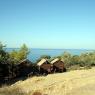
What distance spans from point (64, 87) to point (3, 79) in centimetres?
1945

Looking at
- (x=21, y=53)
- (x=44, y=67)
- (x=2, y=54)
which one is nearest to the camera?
(x=2, y=54)

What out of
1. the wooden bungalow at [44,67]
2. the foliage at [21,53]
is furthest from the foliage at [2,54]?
the foliage at [21,53]

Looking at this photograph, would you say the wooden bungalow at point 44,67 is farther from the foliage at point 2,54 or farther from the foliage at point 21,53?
the foliage at point 21,53

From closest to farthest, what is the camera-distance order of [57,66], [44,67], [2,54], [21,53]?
1. [2,54]
2. [44,67]
3. [57,66]
4. [21,53]

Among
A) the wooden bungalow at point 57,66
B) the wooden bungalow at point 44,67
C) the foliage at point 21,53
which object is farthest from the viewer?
the foliage at point 21,53

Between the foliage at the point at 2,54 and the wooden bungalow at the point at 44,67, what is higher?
Result: the foliage at the point at 2,54

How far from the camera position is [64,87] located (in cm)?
2292

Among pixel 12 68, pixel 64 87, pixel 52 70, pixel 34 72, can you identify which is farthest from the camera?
pixel 52 70

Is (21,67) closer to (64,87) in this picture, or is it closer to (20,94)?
(64,87)

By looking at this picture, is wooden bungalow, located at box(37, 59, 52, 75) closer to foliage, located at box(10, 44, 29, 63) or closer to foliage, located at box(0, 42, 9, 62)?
foliage, located at box(0, 42, 9, 62)

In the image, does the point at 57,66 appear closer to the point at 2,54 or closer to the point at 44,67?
the point at 44,67

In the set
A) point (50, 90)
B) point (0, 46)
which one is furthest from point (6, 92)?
point (0, 46)

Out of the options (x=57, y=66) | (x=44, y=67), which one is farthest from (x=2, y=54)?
(x=57, y=66)

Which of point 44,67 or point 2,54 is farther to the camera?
point 44,67
